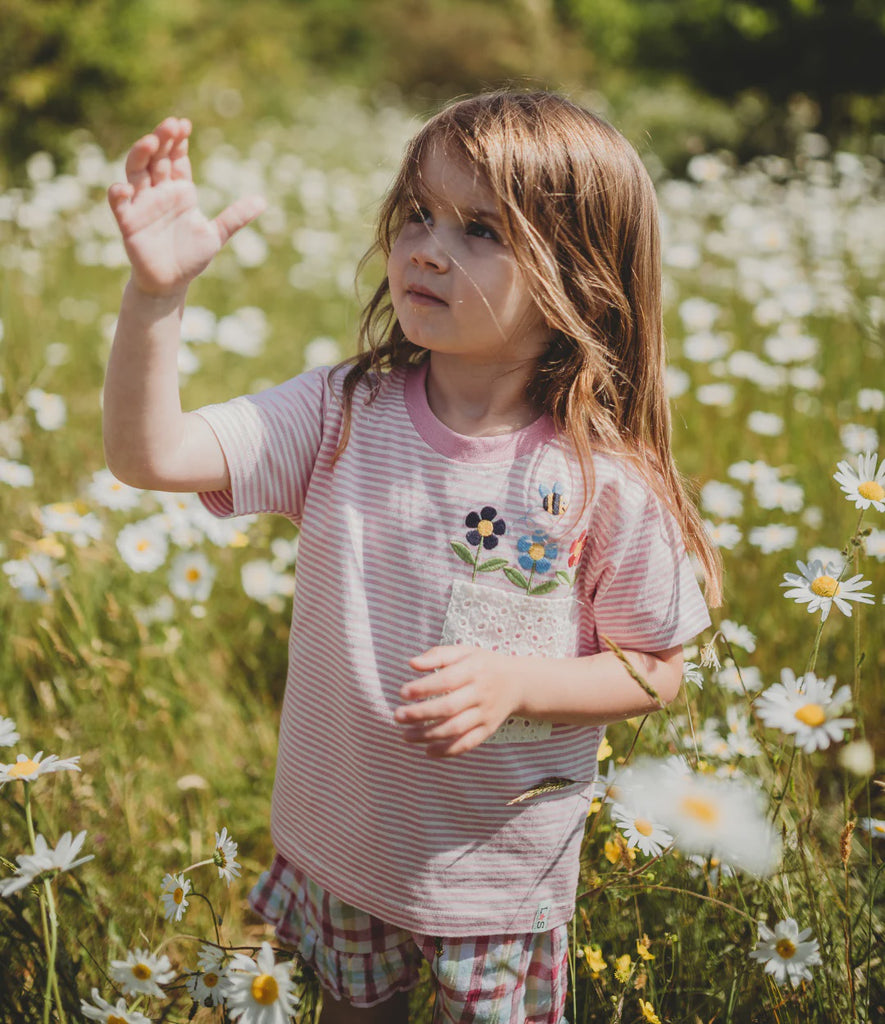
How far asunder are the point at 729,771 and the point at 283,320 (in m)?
3.17

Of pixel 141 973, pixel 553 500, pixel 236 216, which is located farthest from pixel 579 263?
pixel 141 973

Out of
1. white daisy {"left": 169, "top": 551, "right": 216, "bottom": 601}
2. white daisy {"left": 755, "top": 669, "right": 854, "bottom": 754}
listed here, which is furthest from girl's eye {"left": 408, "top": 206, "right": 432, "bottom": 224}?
white daisy {"left": 169, "top": 551, "right": 216, "bottom": 601}

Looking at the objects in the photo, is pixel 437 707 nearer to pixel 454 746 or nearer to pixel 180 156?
pixel 454 746

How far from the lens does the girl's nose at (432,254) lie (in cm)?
100

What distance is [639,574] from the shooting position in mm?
1060

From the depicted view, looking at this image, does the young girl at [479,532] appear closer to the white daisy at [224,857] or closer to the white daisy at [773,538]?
the white daisy at [224,857]

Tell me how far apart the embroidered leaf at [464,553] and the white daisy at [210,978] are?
51cm

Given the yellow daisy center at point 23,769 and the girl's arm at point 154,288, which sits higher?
the girl's arm at point 154,288

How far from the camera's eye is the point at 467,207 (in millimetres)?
1010

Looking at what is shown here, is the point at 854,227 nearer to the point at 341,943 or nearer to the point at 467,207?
the point at 467,207

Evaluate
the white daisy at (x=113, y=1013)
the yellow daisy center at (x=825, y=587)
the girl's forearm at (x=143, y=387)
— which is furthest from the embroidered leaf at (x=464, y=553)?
the white daisy at (x=113, y=1013)

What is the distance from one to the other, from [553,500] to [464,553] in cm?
12

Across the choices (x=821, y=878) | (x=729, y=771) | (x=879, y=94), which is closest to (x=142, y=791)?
(x=729, y=771)

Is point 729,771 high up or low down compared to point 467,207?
down
